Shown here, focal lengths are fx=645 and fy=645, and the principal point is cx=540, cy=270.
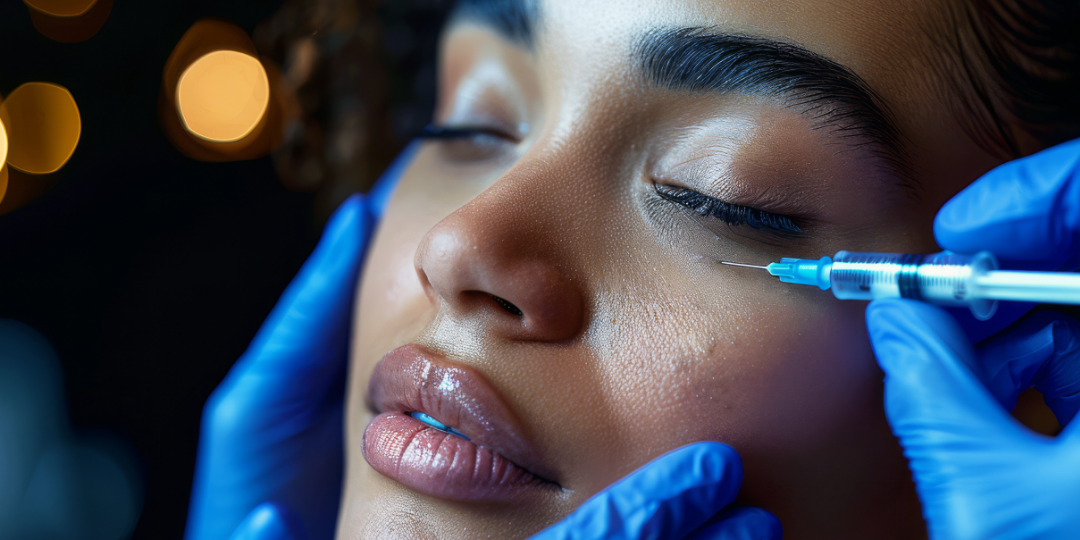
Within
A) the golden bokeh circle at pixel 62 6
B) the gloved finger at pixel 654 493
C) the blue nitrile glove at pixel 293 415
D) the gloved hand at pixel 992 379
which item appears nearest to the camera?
the gloved hand at pixel 992 379

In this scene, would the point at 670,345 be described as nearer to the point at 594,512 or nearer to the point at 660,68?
the point at 594,512

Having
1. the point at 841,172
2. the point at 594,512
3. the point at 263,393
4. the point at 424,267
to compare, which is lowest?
the point at 263,393

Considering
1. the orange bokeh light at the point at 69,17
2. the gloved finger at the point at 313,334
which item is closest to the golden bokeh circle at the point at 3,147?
the orange bokeh light at the point at 69,17

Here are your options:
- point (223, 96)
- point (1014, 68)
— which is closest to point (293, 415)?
point (223, 96)

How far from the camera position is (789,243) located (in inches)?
33.4

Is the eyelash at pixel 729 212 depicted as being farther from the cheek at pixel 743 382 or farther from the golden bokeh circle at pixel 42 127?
the golden bokeh circle at pixel 42 127

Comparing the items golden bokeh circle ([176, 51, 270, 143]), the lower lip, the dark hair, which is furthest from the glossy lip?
golden bokeh circle ([176, 51, 270, 143])

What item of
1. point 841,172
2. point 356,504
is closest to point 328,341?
point 356,504

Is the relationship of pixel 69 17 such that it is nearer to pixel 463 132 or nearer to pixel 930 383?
pixel 463 132

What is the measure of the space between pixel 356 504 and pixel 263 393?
621 millimetres

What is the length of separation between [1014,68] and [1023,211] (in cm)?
29

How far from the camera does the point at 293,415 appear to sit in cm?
143

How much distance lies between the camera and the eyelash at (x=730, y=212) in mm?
848

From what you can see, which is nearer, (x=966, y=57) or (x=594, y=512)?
(x=594, y=512)
